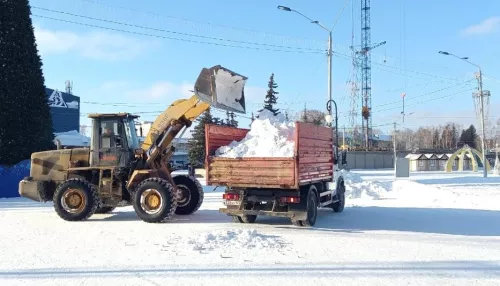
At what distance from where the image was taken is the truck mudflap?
1409cm

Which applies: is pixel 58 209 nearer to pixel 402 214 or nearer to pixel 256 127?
pixel 256 127

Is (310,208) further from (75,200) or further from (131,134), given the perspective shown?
(75,200)

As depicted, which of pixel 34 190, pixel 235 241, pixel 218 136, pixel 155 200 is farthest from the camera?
pixel 34 190

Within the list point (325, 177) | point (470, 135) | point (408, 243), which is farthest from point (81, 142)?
point (470, 135)

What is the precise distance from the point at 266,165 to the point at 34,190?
7.18m

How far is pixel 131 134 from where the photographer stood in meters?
13.9

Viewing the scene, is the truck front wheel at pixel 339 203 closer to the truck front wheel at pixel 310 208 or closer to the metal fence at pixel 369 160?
the truck front wheel at pixel 310 208

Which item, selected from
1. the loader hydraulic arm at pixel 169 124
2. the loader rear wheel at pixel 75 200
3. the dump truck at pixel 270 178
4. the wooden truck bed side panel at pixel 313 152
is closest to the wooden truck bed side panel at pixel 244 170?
the dump truck at pixel 270 178

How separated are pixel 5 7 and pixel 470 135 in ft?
422

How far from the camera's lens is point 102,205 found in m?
13.8

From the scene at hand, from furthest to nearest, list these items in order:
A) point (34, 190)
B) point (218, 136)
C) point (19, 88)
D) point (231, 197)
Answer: point (19, 88), point (34, 190), point (218, 136), point (231, 197)

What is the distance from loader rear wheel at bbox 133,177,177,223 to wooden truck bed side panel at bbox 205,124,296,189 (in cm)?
131

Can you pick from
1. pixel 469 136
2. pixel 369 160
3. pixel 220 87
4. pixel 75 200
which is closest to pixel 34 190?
pixel 75 200

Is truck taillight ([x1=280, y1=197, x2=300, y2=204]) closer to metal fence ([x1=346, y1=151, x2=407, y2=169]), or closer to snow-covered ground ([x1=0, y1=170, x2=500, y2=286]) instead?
snow-covered ground ([x1=0, y1=170, x2=500, y2=286])
